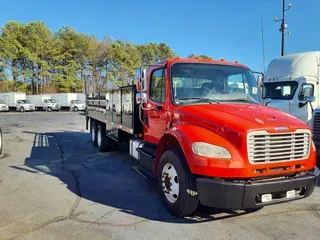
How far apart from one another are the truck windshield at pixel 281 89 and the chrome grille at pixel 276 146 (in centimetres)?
629

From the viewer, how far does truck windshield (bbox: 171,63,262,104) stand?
466 cm

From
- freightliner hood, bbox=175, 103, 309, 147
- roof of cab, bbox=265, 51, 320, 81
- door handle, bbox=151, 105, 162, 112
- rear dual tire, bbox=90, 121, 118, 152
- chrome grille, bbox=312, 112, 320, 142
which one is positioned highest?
roof of cab, bbox=265, 51, 320, 81

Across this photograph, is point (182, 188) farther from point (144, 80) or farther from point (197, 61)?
point (197, 61)

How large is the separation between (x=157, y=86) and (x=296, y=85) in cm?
641

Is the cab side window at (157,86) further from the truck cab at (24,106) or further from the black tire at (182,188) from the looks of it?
the truck cab at (24,106)

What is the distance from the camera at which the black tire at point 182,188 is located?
3799mm

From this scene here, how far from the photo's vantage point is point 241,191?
339 cm

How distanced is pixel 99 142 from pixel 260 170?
678cm

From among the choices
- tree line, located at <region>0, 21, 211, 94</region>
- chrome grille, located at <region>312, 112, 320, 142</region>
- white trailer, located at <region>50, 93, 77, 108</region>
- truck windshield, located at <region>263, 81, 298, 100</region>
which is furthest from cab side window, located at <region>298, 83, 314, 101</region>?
tree line, located at <region>0, 21, 211, 94</region>

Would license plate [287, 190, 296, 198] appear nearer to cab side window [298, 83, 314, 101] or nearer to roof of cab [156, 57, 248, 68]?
roof of cab [156, 57, 248, 68]

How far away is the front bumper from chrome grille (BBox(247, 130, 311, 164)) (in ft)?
0.95

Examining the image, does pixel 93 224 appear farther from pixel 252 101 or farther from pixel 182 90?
pixel 252 101

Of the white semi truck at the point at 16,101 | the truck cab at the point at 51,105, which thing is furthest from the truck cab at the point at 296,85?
the white semi truck at the point at 16,101

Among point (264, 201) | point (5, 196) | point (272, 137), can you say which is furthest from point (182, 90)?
point (5, 196)
